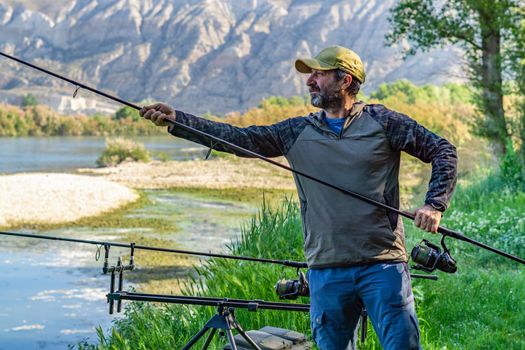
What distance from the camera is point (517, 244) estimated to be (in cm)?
798

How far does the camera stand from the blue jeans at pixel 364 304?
276cm

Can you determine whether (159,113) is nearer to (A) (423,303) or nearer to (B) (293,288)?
(B) (293,288)

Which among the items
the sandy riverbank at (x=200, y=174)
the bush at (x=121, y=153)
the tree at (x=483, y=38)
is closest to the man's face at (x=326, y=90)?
the tree at (x=483, y=38)

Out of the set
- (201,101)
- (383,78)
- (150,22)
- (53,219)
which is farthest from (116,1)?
(53,219)

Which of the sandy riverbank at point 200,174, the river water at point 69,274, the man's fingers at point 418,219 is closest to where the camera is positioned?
the man's fingers at point 418,219

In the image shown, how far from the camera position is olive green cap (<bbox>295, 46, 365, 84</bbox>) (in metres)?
2.91

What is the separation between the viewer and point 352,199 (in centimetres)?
282

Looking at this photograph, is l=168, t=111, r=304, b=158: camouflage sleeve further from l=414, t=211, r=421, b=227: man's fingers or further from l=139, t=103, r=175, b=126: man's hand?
l=414, t=211, r=421, b=227: man's fingers

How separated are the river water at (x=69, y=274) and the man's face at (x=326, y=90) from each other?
17.7 ft

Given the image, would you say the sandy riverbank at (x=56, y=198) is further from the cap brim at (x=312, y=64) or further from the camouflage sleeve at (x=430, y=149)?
the camouflage sleeve at (x=430, y=149)

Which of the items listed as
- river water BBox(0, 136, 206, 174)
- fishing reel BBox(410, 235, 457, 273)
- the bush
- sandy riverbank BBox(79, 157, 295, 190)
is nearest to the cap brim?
fishing reel BBox(410, 235, 457, 273)

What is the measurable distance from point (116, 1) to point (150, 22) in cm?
1423

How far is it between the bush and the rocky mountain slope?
53.4 metres

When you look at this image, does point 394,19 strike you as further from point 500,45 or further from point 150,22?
point 150,22
